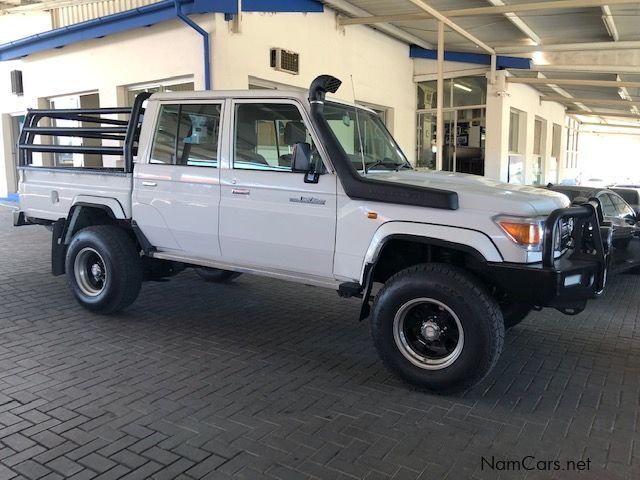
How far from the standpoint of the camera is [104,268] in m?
5.85

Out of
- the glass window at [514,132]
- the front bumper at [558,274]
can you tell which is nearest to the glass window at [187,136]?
the front bumper at [558,274]

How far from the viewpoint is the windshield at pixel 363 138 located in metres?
4.60

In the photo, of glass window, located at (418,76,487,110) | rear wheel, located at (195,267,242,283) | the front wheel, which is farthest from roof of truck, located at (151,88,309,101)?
glass window, located at (418,76,487,110)

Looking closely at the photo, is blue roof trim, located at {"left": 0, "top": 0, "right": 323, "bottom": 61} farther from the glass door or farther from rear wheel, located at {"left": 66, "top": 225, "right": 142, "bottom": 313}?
the glass door

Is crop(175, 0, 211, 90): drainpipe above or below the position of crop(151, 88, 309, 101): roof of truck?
above

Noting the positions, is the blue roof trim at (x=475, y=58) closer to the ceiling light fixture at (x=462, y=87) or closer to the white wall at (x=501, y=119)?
the white wall at (x=501, y=119)

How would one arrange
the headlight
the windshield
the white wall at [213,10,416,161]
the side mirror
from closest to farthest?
the headlight, the side mirror, the windshield, the white wall at [213,10,416,161]

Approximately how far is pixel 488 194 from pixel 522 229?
1.18 ft

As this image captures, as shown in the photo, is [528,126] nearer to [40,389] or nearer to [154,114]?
[154,114]

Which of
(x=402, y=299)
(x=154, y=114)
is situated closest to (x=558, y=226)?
(x=402, y=299)

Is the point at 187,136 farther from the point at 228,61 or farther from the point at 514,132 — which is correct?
the point at 514,132

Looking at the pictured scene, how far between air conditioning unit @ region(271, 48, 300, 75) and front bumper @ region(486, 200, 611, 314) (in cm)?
777

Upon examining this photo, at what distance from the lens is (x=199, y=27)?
31.5 feet
